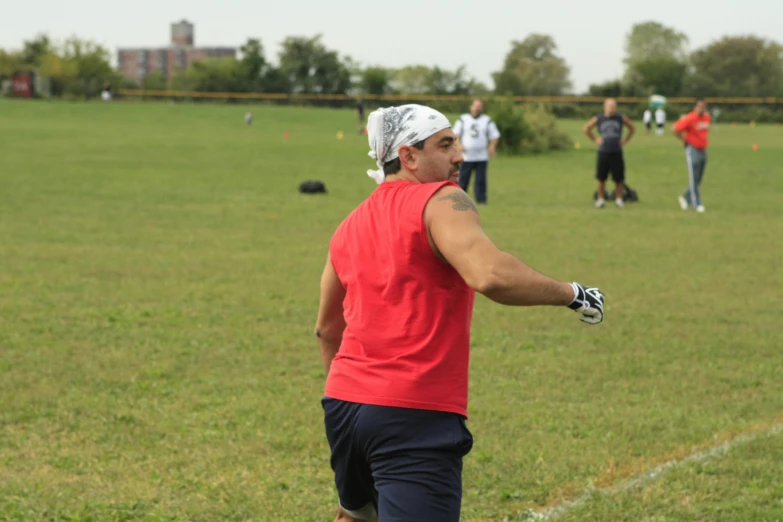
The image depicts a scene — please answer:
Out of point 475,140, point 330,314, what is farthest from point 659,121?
point 330,314

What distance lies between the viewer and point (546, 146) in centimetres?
4094

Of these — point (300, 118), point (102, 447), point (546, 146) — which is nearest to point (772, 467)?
point (102, 447)

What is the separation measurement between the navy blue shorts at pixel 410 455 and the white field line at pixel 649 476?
2.08 metres

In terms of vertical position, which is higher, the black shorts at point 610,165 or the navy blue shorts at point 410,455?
the navy blue shorts at point 410,455

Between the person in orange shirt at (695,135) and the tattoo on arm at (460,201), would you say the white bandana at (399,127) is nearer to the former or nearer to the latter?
the tattoo on arm at (460,201)

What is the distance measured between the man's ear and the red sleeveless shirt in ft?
0.22

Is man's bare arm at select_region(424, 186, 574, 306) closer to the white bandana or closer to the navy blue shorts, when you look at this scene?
the white bandana

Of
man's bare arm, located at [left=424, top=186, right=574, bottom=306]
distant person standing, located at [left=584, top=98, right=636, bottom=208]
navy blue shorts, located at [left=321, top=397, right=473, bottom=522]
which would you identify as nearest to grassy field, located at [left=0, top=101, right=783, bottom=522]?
distant person standing, located at [left=584, top=98, right=636, bottom=208]

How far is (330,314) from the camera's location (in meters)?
4.12

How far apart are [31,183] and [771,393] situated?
2136 centimetres

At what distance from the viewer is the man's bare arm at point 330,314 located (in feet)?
13.1

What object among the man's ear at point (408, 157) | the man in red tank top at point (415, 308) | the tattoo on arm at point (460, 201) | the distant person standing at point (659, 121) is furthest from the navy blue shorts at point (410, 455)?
the distant person standing at point (659, 121)

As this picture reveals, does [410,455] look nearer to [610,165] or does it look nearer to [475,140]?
[610,165]

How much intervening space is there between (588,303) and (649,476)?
2843 mm
